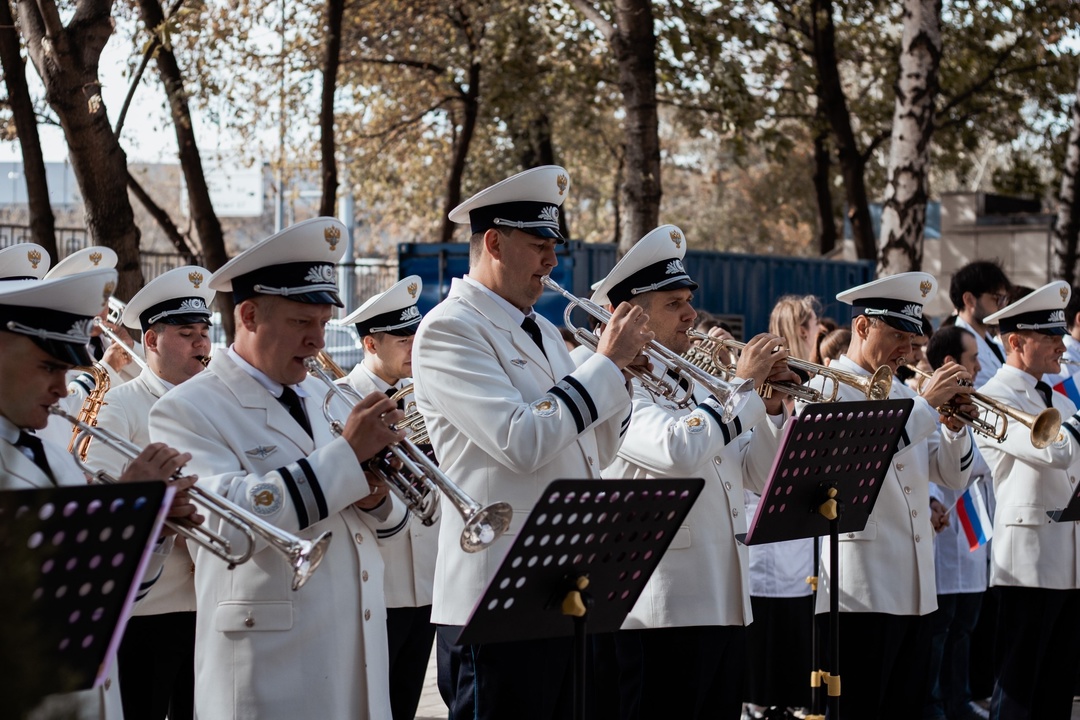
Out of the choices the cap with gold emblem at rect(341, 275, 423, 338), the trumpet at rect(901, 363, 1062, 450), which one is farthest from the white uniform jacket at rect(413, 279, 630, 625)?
the trumpet at rect(901, 363, 1062, 450)

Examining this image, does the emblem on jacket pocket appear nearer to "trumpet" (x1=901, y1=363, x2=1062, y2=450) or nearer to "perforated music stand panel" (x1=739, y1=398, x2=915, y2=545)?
"perforated music stand panel" (x1=739, y1=398, x2=915, y2=545)

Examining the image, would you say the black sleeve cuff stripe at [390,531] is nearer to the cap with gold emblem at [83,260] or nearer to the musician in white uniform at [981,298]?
the cap with gold emblem at [83,260]

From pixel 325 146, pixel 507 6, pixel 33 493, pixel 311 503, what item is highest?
pixel 507 6

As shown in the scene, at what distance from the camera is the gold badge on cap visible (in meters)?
3.88

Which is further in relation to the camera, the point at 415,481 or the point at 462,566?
the point at 462,566

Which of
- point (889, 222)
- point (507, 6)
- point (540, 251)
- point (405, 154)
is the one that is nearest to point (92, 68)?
point (540, 251)

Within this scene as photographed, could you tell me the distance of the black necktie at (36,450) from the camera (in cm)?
315

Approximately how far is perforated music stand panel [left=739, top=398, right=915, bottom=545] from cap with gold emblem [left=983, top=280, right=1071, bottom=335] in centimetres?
194

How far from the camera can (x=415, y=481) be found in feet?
12.3

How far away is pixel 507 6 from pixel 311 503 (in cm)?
1547

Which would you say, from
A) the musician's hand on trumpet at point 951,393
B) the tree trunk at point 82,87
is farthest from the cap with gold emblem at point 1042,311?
the tree trunk at point 82,87

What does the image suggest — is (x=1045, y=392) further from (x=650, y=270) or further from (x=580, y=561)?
(x=580, y=561)

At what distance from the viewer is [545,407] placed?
13.1ft

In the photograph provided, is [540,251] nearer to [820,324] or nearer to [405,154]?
[820,324]
